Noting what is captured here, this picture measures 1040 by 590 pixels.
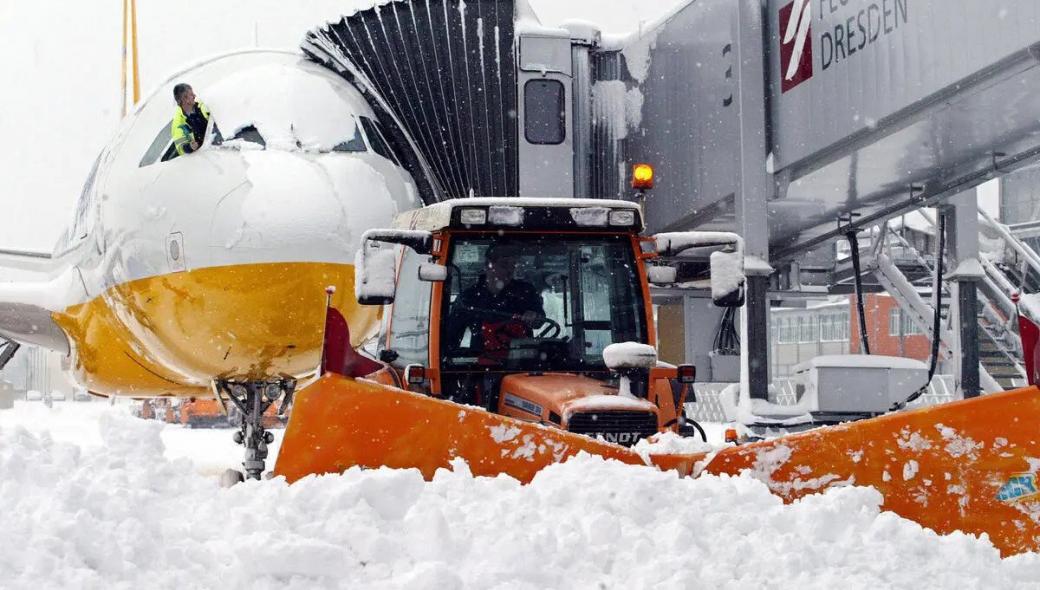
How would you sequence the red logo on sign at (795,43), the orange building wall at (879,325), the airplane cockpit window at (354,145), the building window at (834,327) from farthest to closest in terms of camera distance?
the building window at (834,327)
the orange building wall at (879,325)
the red logo on sign at (795,43)
the airplane cockpit window at (354,145)

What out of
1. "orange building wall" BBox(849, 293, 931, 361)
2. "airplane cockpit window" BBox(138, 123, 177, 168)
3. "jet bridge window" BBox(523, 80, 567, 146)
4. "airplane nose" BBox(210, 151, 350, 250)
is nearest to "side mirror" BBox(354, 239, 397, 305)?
"airplane nose" BBox(210, 151, 350, 250)

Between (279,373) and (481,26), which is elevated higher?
(481,26)

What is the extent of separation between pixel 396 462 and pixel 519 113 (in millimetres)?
6213

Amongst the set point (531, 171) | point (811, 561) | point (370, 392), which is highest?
point (531, 171)

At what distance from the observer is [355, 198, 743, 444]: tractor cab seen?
627 centimetres

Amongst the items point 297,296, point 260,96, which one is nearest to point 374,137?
point 260,96

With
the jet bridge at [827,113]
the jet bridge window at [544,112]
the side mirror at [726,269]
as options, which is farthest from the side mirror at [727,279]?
the jet bridge window at [544,112]

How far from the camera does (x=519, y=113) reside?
36.0 feet

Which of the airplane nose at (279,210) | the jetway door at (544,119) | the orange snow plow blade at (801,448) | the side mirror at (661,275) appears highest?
the jetway door at (544,119)

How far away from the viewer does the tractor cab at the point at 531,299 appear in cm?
627

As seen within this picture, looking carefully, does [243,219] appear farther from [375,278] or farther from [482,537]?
[482,537]

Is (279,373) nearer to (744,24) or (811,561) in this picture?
(744,24)

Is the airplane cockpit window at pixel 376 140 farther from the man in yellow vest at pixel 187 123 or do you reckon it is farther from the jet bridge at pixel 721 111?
the man in yellow vest at pixel 187 123

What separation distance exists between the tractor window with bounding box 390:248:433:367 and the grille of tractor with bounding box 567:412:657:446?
1.09m
